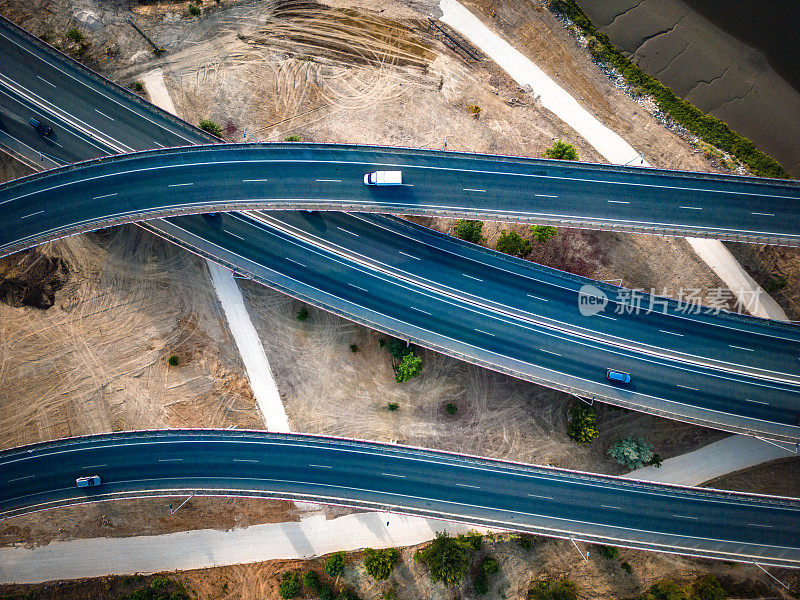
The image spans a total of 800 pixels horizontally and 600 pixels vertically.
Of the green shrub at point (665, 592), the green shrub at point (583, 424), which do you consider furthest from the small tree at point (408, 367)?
the green shrub at point (665, 592)

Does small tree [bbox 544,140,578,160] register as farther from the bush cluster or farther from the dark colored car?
the dark colored car

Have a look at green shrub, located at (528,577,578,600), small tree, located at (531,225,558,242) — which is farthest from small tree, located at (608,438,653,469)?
small tree, located at (531,225,558,242)

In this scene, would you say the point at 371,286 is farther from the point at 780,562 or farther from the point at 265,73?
the point at 780,562

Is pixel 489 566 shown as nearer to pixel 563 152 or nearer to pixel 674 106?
pixel 563 152

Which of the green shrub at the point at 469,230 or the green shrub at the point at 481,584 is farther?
the green shrub at the point at 481,584

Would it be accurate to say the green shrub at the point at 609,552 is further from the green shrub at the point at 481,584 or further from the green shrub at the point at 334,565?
the green shrub at the point at 334,565

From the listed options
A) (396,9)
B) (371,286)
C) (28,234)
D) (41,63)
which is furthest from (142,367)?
(396,9)

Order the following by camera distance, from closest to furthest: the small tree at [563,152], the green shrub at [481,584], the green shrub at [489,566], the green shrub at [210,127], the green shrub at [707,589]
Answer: the green shrub at [707,589]
the small tree at [563,152]
the green shrub at [489,566]
the green shrub at [481,584]
the green shrub at [210,127]
